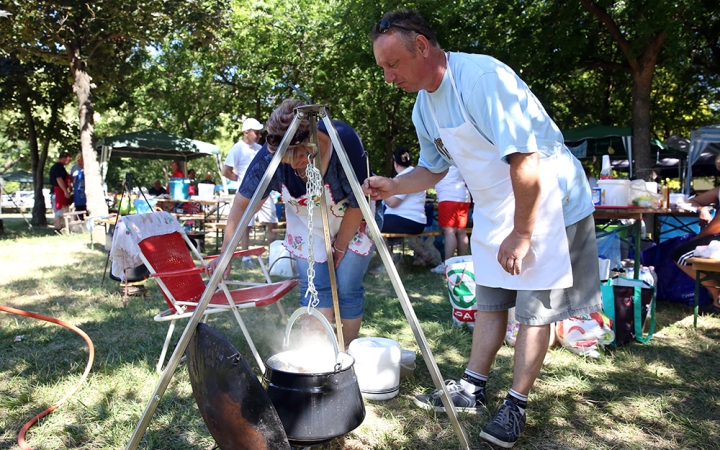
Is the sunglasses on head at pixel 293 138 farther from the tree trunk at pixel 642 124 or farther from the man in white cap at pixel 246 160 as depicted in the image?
the tree trunk at pixel 642 124

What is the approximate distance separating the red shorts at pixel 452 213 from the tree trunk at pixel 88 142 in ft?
24.5

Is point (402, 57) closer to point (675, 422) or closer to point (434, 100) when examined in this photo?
point (434, 100)

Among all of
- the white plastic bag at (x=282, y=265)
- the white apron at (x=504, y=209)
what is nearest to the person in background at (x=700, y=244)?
the white apron at (x=504, y=209)

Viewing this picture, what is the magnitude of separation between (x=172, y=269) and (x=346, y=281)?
1353 millimetres

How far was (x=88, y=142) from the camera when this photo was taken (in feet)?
35.2

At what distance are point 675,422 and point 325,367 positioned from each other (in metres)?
1.59

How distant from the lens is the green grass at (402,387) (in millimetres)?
2215

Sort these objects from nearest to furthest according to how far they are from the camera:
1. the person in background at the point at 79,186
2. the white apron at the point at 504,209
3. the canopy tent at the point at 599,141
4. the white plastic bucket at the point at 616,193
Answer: the white apron at the point at 504,209 < the white plastic bucket at the point at 616,193 < the canopy tent at the point at 599,141 < the person in background at the point at 79,186

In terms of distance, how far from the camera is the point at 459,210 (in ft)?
20.1

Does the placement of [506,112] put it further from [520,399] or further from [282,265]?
[282,265]

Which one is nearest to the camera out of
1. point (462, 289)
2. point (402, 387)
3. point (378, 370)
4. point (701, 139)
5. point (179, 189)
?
point (378, 370)

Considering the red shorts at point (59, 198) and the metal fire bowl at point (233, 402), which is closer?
the metal fire bowl at point (233, 402)

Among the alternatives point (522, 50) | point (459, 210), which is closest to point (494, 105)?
point (459, 210)

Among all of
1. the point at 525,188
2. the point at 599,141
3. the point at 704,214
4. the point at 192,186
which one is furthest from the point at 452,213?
the point at 192,186
